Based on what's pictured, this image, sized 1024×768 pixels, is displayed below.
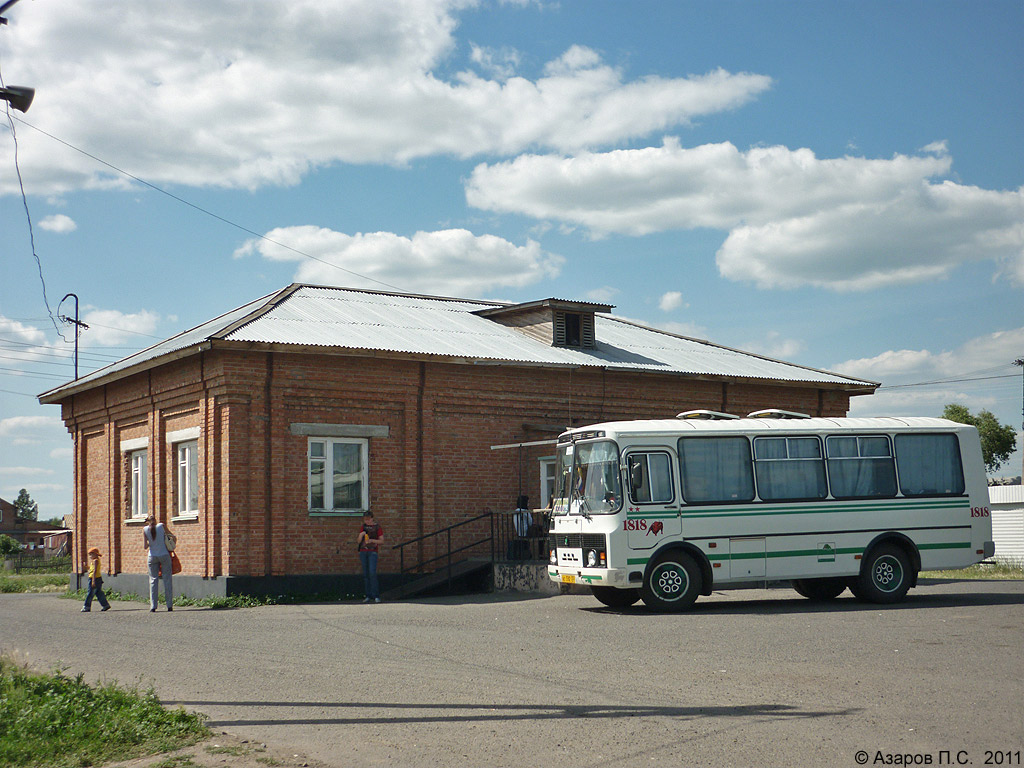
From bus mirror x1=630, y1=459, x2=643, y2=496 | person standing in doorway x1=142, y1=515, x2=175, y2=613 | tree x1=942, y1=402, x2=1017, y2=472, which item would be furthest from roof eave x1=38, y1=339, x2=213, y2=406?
tree x1=942, y1=402, x2=1017, y2=472

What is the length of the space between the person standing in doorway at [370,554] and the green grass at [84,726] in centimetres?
1144

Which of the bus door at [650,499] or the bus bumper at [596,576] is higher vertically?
the bus door at [650,499]

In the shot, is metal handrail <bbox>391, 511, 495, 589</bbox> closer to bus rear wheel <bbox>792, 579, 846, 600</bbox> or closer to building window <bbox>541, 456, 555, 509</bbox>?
building window <bbox>541, 456, 555, 509</bbox>

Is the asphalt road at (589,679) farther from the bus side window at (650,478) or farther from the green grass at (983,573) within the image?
the green grass at (983,573)

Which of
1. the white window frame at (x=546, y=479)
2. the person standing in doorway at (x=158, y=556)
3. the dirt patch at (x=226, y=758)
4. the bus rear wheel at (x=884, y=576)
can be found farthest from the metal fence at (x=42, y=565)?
the dirt patch at (x=226, y=758)

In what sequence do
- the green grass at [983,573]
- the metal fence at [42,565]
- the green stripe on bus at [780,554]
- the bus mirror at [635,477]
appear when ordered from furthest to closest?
the metal fence at [42,565], the green grass at [983,573], the bus mirror at [635,477], the green stripe on bus at [780,554]

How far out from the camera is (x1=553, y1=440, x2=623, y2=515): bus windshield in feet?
53.3

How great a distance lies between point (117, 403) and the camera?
994 inches

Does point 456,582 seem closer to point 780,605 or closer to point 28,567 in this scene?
point 780,605

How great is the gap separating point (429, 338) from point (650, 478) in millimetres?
8864

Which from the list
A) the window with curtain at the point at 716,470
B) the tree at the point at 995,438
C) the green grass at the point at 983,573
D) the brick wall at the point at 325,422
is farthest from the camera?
the tree at the point at 995,438

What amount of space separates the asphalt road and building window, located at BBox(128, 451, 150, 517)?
7.90 m

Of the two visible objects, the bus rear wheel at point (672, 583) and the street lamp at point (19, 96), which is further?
the bus rear wheel at point (672, 583)

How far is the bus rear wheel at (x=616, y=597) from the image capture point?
1719 centimetres
